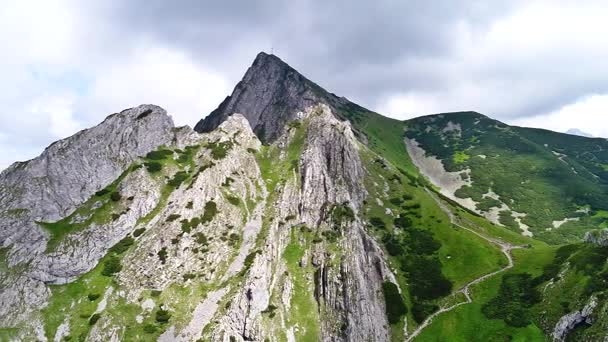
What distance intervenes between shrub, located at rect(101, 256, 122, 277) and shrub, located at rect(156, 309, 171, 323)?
1527 cm

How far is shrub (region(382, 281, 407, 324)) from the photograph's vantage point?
88.0m

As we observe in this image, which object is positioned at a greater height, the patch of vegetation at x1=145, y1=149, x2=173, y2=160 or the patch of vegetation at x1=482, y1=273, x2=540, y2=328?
the patch of vegetation at x1=145, y1=149, x2=173, y2=160

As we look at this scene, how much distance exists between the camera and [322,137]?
436 feet

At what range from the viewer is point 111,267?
8862 cm

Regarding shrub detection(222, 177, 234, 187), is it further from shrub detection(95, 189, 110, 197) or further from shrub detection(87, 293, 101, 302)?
shrub detection(87, 293, 101, 302)

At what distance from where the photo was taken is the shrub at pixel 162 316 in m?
79.7

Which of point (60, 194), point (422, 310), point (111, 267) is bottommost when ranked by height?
point (422, 310)

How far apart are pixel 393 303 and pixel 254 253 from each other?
34.0 meters

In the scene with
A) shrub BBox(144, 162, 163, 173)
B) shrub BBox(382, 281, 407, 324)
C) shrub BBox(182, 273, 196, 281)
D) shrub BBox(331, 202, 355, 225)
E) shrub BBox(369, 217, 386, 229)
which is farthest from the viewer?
shrub BBox(369, 217, 386, 229)

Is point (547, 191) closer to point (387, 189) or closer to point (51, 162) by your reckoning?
point (387, 189)

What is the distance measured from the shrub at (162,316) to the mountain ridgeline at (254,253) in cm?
29

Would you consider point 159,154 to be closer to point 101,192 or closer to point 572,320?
point 101,192

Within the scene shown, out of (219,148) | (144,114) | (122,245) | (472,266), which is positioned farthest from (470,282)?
(144,114)

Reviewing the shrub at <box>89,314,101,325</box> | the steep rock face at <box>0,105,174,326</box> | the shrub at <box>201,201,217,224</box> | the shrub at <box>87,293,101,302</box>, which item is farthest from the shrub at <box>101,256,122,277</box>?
the shrub at <box>201,201,217,224</box>
